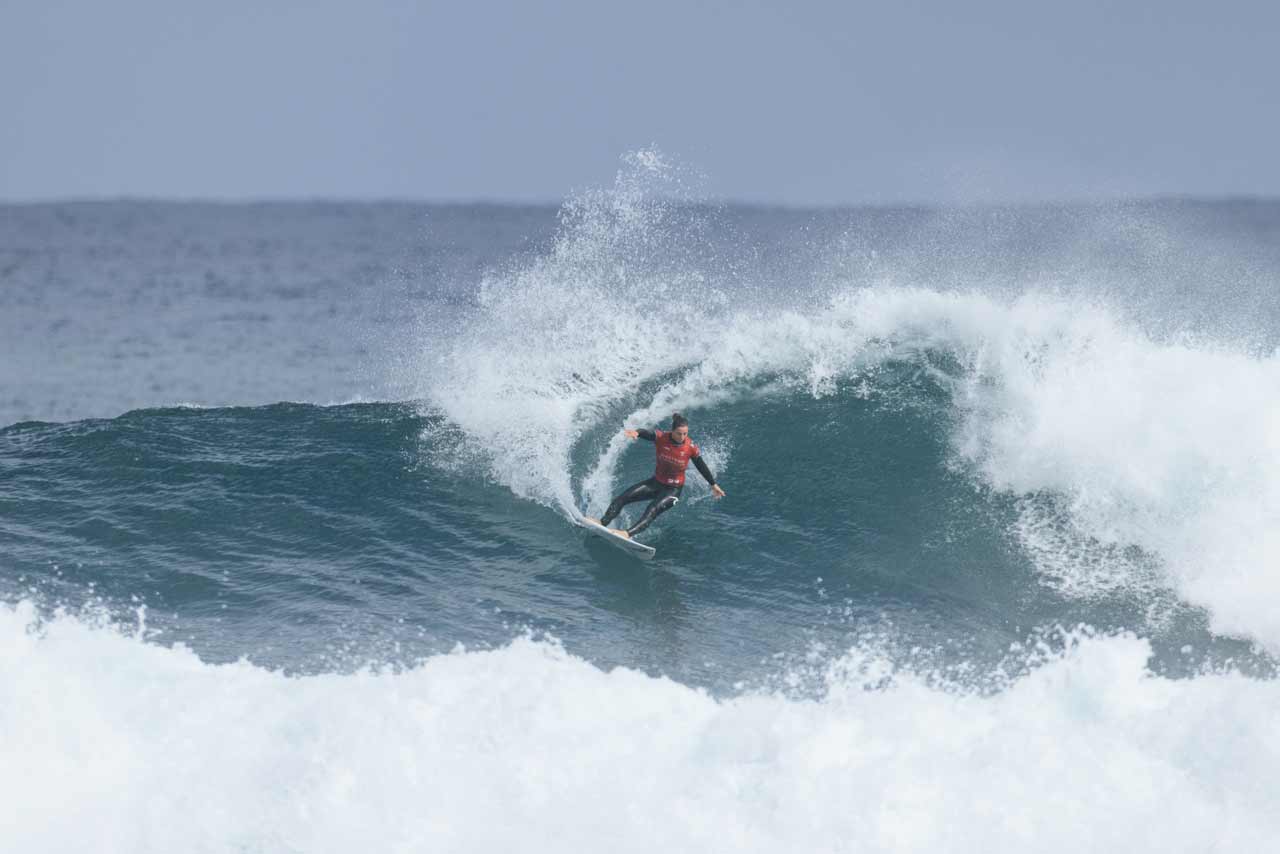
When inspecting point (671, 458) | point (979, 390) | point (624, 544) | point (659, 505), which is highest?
point (979, 390)

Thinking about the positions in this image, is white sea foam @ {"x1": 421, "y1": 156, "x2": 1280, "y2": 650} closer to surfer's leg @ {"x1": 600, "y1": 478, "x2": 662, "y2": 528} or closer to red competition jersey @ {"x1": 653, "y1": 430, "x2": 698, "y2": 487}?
surfer's leg @ {"x1": 600, "y1": 478, "x2": 662, "y2": 528}

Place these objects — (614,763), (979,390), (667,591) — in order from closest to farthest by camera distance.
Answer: (614,763)
(667,591)
(979,390)

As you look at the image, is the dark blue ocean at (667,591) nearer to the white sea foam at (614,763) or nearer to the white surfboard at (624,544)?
the white sea foam at (614,763)

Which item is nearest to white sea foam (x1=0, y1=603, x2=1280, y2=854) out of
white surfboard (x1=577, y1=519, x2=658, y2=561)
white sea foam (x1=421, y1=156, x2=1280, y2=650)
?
white sea foam (x1=421, y1=156, x2=1280, y2=650)

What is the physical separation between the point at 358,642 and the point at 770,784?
14.1ft

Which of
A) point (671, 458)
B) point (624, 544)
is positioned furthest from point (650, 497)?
point (624, 544)

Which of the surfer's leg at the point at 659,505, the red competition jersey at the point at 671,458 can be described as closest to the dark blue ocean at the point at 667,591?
the surfer's leg at the point at 659,505

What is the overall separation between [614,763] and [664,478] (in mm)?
4826

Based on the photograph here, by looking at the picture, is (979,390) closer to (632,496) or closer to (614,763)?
(632,496)

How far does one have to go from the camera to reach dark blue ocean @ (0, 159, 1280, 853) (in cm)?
880

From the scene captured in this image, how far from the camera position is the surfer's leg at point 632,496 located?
13.6 m

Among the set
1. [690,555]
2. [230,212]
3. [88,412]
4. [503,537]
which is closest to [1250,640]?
[690,555]

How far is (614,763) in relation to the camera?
9.11 meters

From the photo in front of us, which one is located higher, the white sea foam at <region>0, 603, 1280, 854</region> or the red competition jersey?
the red competition jersey
